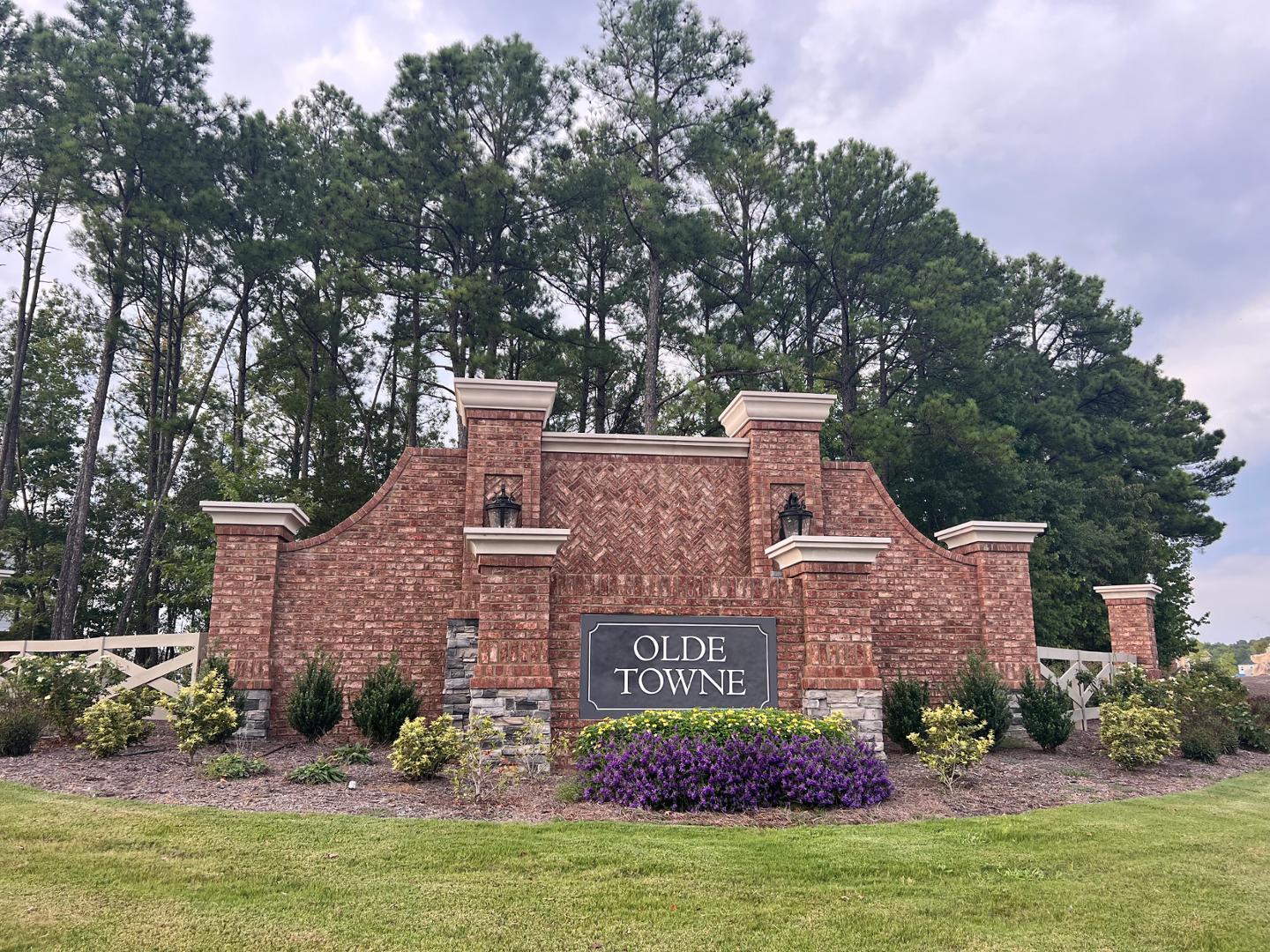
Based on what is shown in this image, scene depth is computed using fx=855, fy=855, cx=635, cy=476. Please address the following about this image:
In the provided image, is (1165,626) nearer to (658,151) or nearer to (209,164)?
(658,151)

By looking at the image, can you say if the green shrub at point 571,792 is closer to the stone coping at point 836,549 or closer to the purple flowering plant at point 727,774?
the purple flowering plant at point 727,774

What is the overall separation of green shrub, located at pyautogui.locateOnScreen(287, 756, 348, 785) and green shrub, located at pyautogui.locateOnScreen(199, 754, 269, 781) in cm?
42

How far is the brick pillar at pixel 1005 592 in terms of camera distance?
12422mm

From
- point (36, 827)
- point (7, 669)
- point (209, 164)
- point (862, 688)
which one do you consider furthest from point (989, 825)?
point (209, 164)

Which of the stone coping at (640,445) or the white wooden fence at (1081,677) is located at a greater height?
the stone coping at (640,445)

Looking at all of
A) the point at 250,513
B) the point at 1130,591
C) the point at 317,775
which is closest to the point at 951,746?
the point at 317,775

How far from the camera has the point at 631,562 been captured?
1194cm

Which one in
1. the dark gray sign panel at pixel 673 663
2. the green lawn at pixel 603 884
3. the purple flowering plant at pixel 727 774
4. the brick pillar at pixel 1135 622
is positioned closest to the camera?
the green lawn at pixel 603 884

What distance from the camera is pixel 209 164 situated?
887 inches

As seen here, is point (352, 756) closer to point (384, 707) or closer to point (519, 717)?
point (384, 707)

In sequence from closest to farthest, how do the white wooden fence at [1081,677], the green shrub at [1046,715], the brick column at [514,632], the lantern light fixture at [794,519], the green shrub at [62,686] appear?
the brick column at [514,632] < the green shrub at [62,686] < the green shrub at [1046,715] < the lantern light fixture at [794,519] < the white wooden fence at [1081,677]

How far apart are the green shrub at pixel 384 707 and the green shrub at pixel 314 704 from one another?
10.5 inches

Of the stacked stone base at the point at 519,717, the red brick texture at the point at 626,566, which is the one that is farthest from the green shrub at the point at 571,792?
the red brick texture at the point at 626,566

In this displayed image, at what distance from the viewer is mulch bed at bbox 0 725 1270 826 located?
7199mm
